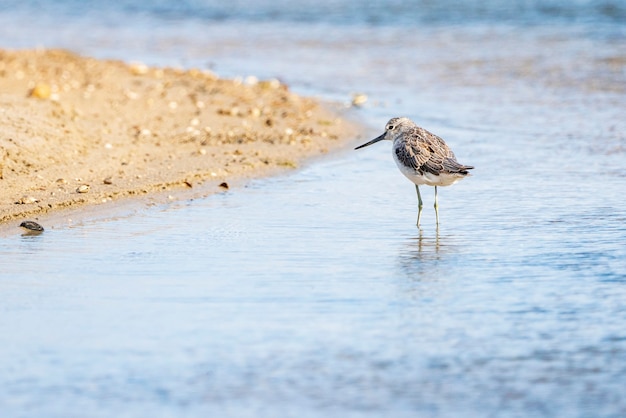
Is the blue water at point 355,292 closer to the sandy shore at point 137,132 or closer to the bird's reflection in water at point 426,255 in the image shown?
the bird's reflection in water at point 426,255

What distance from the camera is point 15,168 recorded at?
29.0ft

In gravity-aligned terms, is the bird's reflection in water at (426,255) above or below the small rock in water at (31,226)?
below

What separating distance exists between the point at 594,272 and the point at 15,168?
4.81 meters

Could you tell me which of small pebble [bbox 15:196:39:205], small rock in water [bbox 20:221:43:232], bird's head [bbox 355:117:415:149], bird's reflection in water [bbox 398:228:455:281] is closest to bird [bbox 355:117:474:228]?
bird's head [bbox 355:117:415:149]

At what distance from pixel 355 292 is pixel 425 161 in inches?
89.5

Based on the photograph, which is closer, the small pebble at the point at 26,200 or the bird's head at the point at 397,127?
the small pebble at the point at 26,200

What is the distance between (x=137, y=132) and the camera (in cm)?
1099

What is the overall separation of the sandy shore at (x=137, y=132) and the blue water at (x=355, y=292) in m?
0.49

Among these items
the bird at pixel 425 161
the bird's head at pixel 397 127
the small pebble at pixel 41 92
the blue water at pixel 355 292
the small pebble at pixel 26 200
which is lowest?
the blue water at pixel 355 292

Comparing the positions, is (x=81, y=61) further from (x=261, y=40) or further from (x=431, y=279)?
(x=431, y=279)

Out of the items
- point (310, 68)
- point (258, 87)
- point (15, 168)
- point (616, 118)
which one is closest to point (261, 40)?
point (310, 68)

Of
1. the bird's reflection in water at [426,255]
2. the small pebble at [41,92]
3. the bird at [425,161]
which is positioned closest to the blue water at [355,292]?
the bird's reflection in water at [426,255]

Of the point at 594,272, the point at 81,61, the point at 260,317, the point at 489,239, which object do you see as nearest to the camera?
the point at 260,317

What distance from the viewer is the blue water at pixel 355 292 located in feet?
15.5
